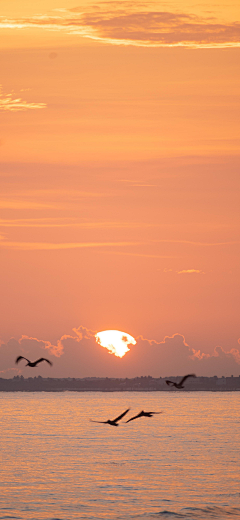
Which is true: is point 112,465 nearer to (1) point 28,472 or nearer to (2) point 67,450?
(1) point 28,472

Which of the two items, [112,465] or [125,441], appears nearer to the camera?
[112,465]

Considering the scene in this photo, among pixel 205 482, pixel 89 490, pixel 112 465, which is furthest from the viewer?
pixel 112 465

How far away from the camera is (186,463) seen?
87.5 metres

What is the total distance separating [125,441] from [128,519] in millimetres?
72929

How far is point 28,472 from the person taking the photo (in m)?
78.6

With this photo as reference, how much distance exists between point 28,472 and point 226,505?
26.3m

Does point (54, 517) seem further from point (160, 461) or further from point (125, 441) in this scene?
point (125, 441)

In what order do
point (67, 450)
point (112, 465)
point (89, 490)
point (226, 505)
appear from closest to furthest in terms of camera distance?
point (226, 505), point (89, 490), point (112, 465), point (67, 450)

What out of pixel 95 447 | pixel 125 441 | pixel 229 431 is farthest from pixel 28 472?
pixel 229 431

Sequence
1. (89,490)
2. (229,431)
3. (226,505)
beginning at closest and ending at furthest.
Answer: (226,505)
(89,490)
(229,431)

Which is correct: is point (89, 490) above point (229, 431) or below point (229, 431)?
above

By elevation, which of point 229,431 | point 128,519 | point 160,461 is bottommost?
point 229,431

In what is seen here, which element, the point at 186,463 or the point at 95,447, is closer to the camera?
the point at 186,463

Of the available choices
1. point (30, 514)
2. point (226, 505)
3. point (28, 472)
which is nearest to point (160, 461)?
point (28, 472)
